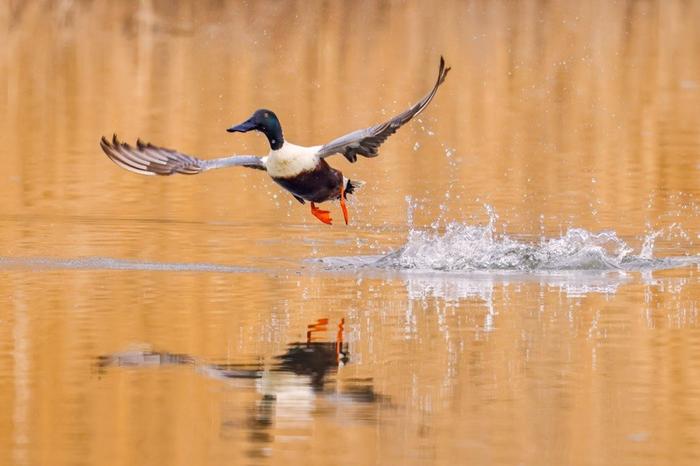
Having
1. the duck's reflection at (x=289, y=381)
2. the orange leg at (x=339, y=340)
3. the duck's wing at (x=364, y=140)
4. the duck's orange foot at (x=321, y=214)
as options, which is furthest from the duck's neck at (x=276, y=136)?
the duck's reflection at (x=289, y=381)

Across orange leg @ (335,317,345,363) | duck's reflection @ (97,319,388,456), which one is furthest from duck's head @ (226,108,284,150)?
duck's reflection @ (97,319,388,456)

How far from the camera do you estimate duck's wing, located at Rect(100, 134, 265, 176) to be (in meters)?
13.8

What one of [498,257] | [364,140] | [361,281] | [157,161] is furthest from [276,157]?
[498,257]

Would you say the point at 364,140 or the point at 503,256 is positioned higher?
the point at 364,140

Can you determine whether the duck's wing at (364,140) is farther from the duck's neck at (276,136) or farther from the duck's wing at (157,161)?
the duck's wing at (157,161)

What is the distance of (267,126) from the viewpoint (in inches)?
550

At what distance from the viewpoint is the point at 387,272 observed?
14.2 meters

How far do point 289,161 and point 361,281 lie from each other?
3.28 ft

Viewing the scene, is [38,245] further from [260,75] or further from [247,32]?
[247,32]

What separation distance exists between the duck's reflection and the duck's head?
9.03 ft

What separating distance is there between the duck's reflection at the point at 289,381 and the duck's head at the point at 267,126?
275cm

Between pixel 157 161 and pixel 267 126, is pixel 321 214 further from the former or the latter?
pixel 157 161

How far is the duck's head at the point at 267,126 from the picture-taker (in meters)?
14.0

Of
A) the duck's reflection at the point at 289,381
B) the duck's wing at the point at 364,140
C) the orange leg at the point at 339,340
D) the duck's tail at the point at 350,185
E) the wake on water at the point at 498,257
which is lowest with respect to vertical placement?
the duck's reflection at the point at 289,381
